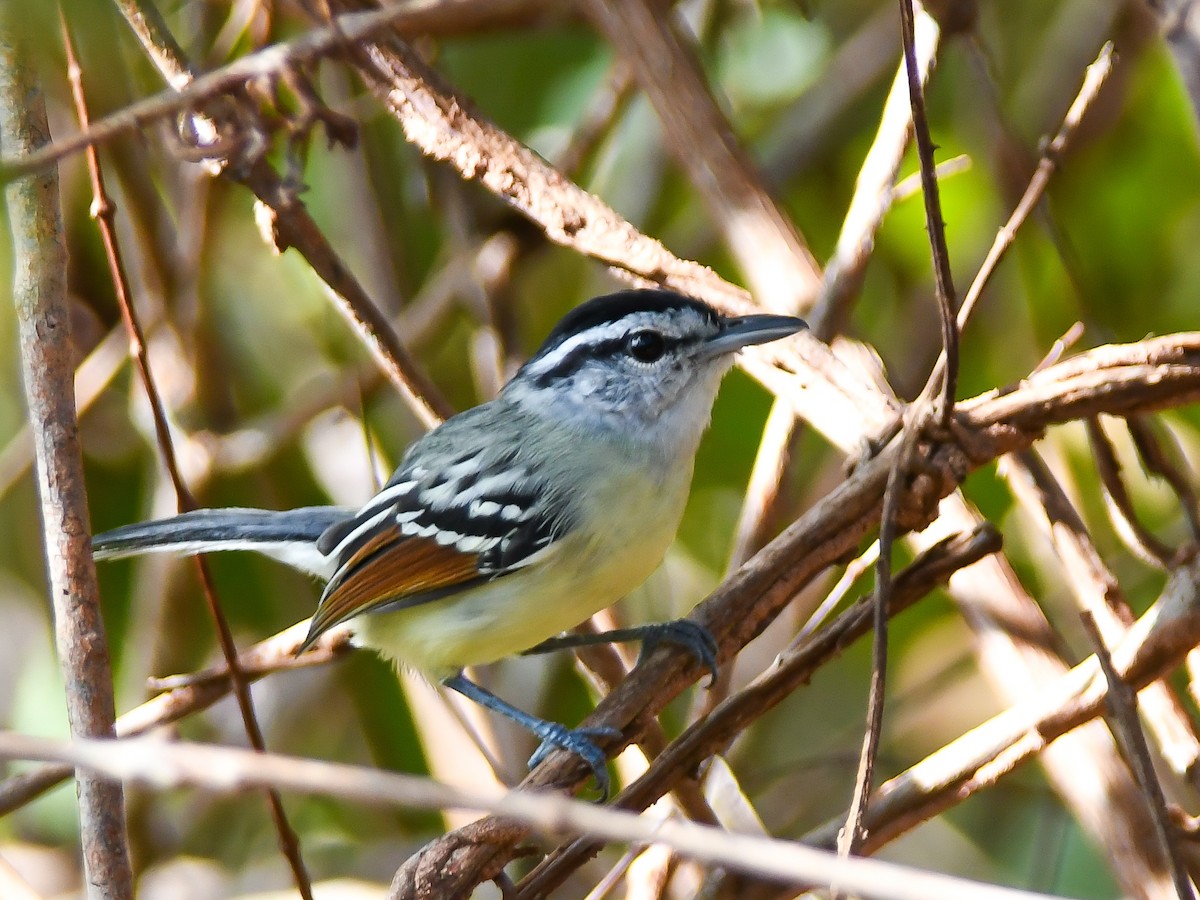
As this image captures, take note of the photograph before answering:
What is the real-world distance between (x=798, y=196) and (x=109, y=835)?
2.96 m

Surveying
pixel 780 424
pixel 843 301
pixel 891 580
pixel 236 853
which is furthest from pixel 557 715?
pixel 891 580

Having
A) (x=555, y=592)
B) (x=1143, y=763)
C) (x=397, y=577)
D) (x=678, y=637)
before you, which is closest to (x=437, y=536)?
(x=397, y=577)

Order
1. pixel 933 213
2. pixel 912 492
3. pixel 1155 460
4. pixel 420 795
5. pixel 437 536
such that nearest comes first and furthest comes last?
1. pixel 420 795
2. pixel 933 213
3. pixel 912 492
4. pixel 1155 460
5. pixel 437 536

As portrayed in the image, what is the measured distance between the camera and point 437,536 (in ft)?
8.98

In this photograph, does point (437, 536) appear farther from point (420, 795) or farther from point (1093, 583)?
point (420, 795)

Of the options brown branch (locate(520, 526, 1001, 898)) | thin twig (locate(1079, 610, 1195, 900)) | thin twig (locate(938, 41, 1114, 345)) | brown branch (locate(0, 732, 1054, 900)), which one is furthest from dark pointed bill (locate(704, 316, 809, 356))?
brown branch (locate(0, 732, 1054, 900))

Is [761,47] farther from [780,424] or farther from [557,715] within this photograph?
[557,715]

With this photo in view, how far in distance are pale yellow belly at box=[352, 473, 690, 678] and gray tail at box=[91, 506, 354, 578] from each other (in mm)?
425

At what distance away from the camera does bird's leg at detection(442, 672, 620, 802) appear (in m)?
1.86

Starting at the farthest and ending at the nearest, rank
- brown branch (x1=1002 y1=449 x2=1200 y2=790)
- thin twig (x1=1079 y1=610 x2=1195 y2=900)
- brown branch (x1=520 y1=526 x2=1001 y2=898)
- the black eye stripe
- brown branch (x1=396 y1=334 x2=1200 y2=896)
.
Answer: the black eye stripe
brown branch (x1=1002 y1=449 x2=1200 y2=790)
brown branch (x1=396 y1=334 x2=1200 y2=896)
brown branch (x1=520 y1=526 x2=1001 y2=898)
thin twig (x1=1079 y1=610 x2=1195 y2=900)

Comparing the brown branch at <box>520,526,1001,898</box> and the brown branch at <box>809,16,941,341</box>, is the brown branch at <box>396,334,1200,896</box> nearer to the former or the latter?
the brown branch at <box>520,526,1001,898</box>

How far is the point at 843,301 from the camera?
252cm

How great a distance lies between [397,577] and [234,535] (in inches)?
16.5

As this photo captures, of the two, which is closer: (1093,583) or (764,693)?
(764,693)
